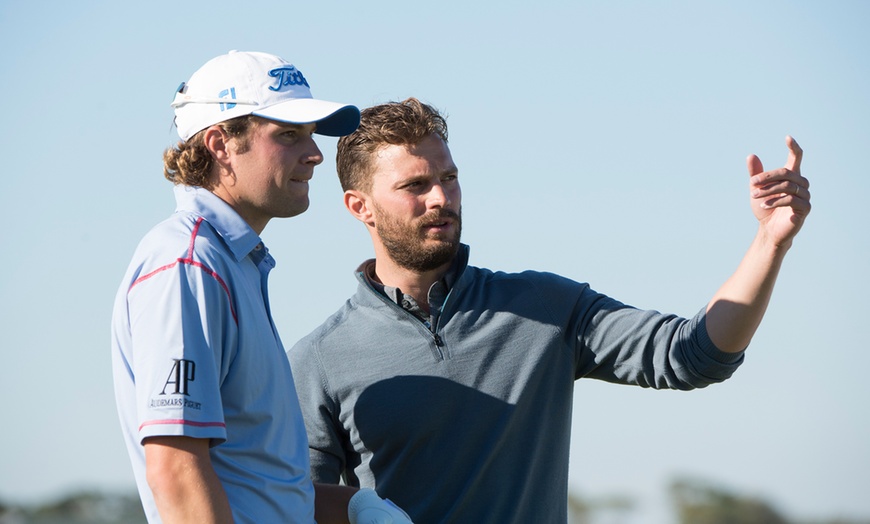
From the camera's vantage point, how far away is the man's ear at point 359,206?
5059mm

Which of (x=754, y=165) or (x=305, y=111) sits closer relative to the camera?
(x=305, y=111)

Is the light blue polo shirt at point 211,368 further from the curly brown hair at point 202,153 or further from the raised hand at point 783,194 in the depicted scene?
the raised hand at point 783,194

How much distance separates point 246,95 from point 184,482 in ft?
4.24

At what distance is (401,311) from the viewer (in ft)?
15.2

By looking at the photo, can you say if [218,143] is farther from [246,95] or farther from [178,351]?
[178,351]

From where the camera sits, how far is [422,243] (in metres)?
4.72

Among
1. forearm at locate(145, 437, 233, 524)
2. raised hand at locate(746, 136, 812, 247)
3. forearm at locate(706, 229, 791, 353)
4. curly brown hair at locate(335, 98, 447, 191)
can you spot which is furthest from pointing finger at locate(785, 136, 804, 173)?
forearm at locate(145, 437, 233, 524)

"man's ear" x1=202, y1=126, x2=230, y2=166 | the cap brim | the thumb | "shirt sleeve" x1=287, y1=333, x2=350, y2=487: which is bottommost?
"shirt sleeve" x1=287, y1=333, x2=350, y2=487

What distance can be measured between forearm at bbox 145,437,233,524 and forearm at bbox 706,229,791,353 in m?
1.97

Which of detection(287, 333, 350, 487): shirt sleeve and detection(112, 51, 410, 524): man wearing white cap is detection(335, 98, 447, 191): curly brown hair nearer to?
detection(287, 333, 350, 487): shirt sleeve

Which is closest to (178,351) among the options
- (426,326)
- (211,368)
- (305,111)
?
(211,368)

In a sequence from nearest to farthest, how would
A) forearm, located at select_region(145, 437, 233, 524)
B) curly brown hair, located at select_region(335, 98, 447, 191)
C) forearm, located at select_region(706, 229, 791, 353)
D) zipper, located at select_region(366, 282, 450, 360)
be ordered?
1. forearm, located at select_region(145, 437, 233, 524)
2. forearm, located at select_region(706, 229, 791, 353)
3. zipper, located at select_region(366, 282, 450, 360)
4. curly brown hair, located at select_region(335, 98, 447, 191)

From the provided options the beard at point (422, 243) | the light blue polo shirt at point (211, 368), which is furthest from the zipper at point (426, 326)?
the light blue polo shirt at point (211, 368)

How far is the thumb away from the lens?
3.75m
